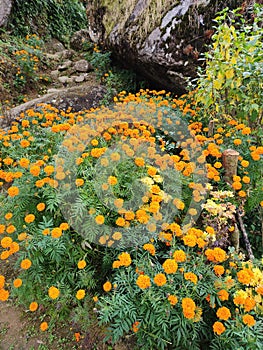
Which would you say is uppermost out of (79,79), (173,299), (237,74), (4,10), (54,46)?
(237,74)

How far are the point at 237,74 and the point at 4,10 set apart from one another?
776cm

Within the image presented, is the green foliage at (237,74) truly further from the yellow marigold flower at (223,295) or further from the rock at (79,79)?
the rock at (79,79)

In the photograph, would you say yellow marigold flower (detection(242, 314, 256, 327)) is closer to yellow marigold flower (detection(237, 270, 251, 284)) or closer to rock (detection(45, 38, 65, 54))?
yellow marigold flower (detection(237, 270, 251, 284))

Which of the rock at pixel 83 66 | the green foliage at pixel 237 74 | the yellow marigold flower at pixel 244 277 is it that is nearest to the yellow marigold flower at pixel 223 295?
the yellow marigold flower at pixel 244 277

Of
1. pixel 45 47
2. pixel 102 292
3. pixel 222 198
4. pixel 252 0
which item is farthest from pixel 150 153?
pixel 45 47

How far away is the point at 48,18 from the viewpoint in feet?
31.0

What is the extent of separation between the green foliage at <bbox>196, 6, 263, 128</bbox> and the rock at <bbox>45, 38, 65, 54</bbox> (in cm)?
743

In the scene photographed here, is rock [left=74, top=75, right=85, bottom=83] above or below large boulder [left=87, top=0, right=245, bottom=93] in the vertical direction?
below

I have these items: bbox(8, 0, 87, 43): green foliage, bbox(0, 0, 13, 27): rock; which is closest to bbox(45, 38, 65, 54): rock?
bbox(8, 0, 87, 43): green foliage

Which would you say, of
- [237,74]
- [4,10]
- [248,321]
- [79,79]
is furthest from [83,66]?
[248,321]

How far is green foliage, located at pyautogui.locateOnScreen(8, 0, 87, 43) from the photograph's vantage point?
8.26 metres

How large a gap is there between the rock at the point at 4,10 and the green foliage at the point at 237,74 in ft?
23.0

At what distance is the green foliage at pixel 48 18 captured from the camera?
325 inches

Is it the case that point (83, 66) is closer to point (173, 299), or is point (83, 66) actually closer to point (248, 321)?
point (173, 299)
